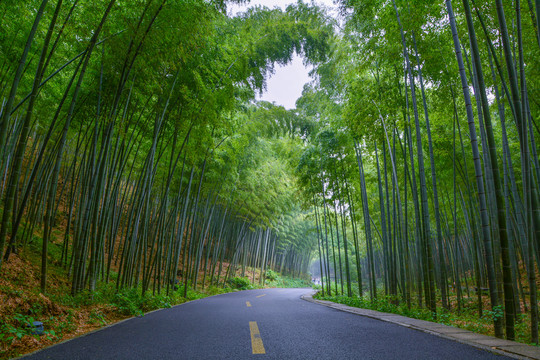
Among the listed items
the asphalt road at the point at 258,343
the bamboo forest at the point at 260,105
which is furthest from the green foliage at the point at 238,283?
the asphalt road at the point at 258,343

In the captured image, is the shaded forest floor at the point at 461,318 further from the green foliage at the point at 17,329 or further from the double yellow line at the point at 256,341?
the green foliage at the point at 17,329

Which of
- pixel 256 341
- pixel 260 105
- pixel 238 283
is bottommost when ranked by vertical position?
pixel 238 283

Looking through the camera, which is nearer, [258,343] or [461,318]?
[258,343]

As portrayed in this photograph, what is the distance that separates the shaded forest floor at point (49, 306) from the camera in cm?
252

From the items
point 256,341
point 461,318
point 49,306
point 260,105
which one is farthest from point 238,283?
point 256,341

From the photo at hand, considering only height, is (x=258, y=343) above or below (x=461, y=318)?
above

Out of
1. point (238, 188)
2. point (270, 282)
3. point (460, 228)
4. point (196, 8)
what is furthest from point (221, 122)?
point (270, 282)

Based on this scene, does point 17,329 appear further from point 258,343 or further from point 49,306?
point 258,343

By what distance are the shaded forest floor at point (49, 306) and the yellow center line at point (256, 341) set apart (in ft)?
5.92

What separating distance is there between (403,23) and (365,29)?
111 cm

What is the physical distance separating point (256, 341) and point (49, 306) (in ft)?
8.57

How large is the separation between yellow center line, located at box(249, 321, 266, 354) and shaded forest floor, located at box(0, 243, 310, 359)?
1.81 metres

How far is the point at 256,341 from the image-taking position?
261 centimetres

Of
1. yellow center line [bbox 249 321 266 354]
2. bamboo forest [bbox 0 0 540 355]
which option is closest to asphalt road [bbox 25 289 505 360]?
yellow center line [bbox 249 321 266 354]
